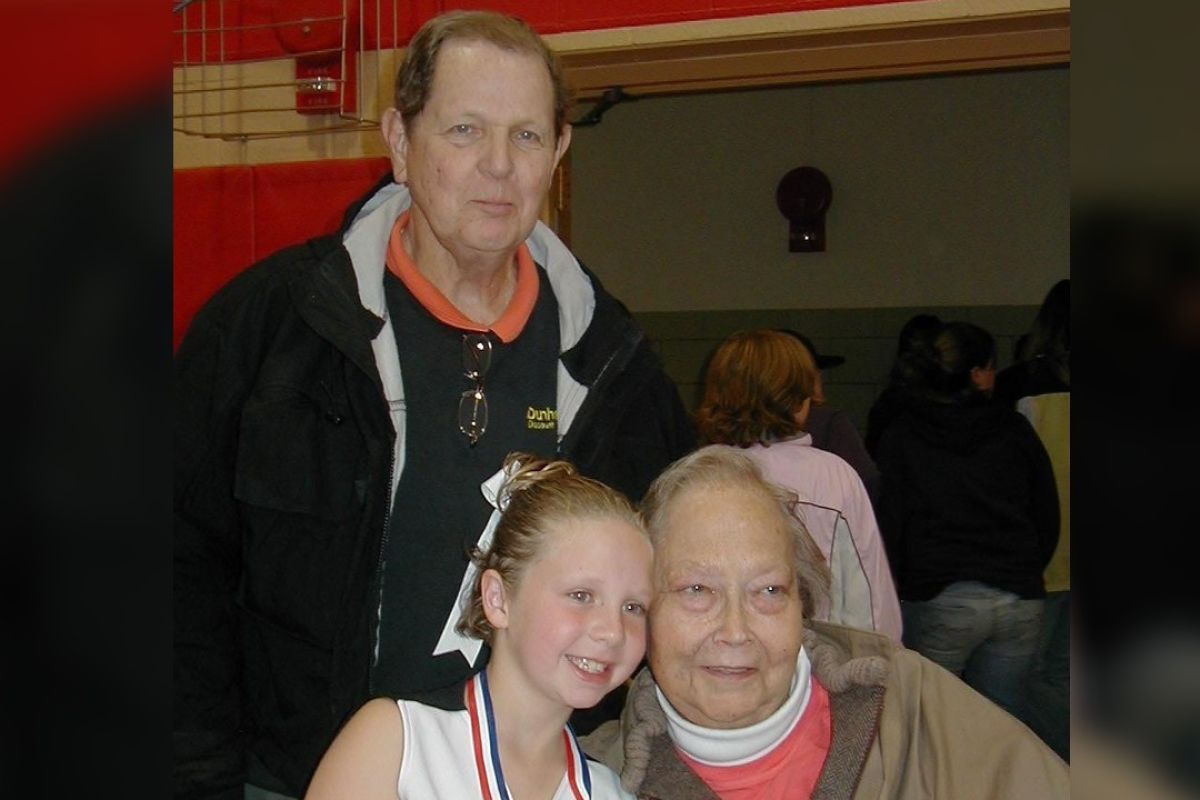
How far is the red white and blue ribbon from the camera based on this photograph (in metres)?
0.81

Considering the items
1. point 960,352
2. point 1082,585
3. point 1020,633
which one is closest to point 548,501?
point 1082,585

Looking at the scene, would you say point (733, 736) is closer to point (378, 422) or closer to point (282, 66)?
point (378, 422)

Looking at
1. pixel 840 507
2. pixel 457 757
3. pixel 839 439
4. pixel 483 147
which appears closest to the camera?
pixel 457 757

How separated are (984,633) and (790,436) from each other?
0.68m

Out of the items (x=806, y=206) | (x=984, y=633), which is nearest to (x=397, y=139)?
(x=984, y=633)

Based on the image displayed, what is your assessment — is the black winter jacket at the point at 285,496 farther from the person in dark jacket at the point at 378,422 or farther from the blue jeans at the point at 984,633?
the blue jeans at the point at 984,633

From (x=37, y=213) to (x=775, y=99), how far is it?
453cm

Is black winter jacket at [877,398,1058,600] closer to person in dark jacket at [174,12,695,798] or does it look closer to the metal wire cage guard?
the metal wire cage guard

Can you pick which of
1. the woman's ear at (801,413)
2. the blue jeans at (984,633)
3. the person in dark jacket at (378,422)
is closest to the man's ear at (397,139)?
the person in dark jacket at (378,422)

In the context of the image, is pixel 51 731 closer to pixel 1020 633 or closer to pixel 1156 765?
pixel 1156 765

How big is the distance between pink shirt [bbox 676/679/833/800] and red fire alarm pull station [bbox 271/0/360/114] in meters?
1.50

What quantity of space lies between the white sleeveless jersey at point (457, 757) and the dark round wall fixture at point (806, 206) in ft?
12.5

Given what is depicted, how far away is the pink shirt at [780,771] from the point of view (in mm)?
949

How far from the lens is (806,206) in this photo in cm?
446
